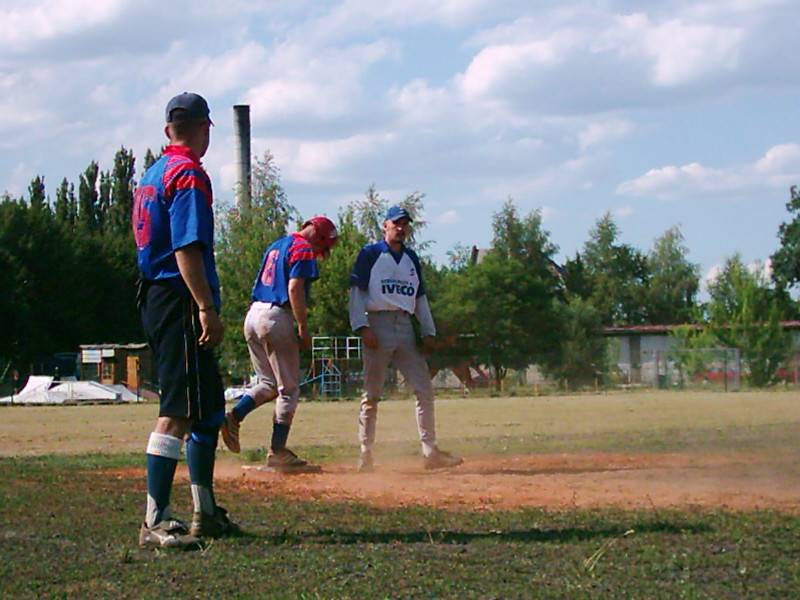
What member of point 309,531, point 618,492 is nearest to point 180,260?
point 309,531

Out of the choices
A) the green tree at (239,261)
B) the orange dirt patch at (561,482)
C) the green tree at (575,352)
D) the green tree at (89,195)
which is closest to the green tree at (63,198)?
the green tree at (89,195)

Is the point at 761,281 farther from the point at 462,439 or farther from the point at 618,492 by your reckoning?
the point at 618,492

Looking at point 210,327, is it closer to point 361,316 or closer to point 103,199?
point 361,316

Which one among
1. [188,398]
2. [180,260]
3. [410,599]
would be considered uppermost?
[180,260]

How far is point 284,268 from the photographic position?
33.3 feet

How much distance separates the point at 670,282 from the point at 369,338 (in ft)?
355

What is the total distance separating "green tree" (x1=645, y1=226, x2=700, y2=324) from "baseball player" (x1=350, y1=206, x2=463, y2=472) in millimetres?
104986

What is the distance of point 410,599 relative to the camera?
Answer: 4.62 metres

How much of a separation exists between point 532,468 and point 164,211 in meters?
4.75

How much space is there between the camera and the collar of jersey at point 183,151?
6.38m

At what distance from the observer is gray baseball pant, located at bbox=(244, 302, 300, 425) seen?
1012 cm

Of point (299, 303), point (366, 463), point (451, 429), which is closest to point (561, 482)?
point (366, 463)

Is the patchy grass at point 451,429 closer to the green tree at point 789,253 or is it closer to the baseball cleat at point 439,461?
the baseball cleat at point 439,461

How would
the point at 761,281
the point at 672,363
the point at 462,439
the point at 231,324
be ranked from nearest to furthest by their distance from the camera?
the point at 462,439 → the point at 672,363 → the point at 231,324 → the point at 761,281
